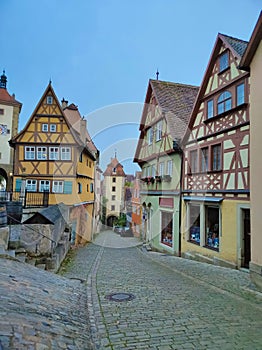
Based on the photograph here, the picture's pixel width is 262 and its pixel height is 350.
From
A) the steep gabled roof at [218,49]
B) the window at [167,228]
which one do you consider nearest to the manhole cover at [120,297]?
the steep gabled roof at [218,49]

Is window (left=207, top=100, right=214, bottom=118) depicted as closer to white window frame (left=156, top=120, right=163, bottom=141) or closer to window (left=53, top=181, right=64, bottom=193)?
white window frame (left=156, top=120, right=163, bottom=141)

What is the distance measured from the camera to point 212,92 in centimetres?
1320

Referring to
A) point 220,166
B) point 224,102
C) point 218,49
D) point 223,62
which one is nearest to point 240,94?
point 224,102

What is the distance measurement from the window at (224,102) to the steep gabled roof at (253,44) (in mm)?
2792

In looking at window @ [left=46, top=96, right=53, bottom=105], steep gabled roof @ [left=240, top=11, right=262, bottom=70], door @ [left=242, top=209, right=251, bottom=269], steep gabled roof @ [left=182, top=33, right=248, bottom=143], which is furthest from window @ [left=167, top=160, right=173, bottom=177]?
window @ [left=46, top=96, right=53, bottom=105]

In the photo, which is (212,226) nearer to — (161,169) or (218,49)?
(161,169)

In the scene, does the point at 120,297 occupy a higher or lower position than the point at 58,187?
lower

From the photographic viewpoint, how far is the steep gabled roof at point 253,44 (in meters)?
8.20

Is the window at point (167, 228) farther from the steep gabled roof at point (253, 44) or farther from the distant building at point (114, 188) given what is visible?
the distant building at point (114, 188)

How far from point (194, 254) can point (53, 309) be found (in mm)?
9892

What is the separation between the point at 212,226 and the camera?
13297 mm

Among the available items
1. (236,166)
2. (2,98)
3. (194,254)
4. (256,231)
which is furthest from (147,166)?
(2,98)

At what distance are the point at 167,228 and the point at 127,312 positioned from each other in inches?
477

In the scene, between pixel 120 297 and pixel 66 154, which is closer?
pixel 120 297
